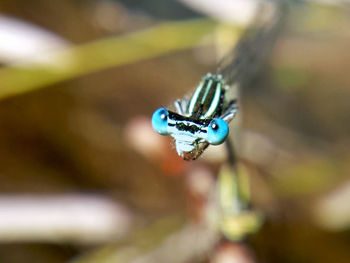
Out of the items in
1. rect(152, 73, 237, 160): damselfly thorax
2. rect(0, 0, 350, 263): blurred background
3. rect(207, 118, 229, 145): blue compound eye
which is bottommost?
rect(207, 118, 229, 145): blue compound eye

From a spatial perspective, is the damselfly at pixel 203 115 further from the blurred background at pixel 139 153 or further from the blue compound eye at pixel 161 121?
the blurred background at pixel 139 153

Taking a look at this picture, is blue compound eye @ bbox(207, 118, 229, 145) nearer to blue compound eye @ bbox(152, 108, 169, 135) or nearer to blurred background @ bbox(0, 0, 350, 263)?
blue compound eye @ bbox(152, 108, 169, 135)

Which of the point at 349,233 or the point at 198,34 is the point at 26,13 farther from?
the point at 349,233

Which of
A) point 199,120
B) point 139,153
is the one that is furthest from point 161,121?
point 139,153

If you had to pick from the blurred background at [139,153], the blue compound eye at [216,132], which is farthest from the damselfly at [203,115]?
the blurred background at [139,153]

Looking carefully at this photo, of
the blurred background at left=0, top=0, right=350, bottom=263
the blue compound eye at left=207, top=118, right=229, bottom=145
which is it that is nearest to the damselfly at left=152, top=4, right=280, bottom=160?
the blue compound eye at left=207, top=118, right=229, bottom=145

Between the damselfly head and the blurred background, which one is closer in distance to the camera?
the damselfly head

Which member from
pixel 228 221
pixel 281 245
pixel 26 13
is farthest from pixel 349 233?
pixel 26 13

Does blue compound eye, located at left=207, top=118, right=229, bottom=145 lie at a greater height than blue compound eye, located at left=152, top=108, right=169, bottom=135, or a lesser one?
lesser
